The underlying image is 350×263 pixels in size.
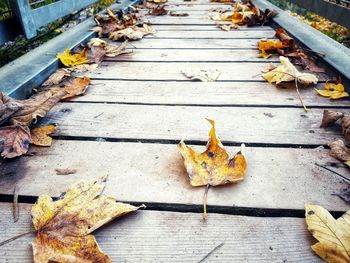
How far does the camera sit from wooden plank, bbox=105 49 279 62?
5.68ft

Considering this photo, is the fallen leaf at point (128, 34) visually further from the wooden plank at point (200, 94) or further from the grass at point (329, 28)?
the grass at point (329, 28)

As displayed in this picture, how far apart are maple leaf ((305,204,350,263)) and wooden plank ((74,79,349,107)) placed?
63cm

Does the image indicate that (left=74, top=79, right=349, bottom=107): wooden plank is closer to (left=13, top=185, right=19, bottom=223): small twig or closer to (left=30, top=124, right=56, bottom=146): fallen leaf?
(left=30, top=124, right=56, bottom=146): fallen leaf

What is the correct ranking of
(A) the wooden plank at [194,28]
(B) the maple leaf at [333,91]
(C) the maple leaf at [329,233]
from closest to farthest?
(C) the maple leaf at [329,233] < (B) the maple leaf at [333,91] < (A) the wooden plank at [194,28]

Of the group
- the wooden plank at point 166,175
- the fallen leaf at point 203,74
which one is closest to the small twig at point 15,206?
the wooden plank at point 166,175

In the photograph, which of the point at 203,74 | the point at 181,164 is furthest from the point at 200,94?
the point at 181,164

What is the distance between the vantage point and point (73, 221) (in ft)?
2.19

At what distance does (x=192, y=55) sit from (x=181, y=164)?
3.61 feet

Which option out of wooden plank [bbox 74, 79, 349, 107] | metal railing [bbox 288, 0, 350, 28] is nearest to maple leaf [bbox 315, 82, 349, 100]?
wooden plank [bbox 74, 79, 349, 107]

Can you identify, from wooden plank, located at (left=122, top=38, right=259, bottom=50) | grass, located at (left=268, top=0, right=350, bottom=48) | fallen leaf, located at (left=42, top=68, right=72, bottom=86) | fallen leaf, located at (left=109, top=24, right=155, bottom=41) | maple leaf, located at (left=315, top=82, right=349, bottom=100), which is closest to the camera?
maple leaf, located at (left=315, top=82, right=349, bottom=100)

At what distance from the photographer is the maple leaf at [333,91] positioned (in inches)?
48.2

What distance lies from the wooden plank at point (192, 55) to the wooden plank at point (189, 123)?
0.63 metres

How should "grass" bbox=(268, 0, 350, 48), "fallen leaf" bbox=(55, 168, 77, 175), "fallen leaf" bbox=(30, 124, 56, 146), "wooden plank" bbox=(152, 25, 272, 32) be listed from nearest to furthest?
"fallen leaf" bbox=(55, 168, 77, 175)
"fallen leaf" bbox=(30, 124, 56, 146)
"wooden plank" bbox=(152, 25, 272, 32)
"grass" bbox=(268, 0, 350, 48)

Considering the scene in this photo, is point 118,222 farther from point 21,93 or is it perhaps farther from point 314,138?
point 21,93
